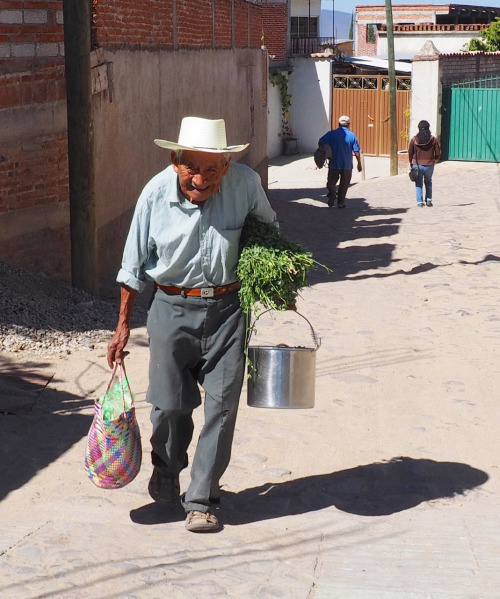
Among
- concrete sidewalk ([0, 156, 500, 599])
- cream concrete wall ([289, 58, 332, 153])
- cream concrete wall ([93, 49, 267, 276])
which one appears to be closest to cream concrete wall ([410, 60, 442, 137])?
cream concrete wall ([93, 49, 267, 276])

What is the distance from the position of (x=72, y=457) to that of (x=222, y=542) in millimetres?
1540

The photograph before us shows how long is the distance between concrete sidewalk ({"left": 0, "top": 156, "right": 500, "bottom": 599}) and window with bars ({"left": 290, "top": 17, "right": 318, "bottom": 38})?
1512 inches

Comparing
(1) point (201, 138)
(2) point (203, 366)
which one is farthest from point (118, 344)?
(1) point (201, 138)

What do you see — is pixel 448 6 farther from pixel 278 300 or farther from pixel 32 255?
pixel 278 300

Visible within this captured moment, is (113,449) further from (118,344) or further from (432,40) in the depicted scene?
(432,40)

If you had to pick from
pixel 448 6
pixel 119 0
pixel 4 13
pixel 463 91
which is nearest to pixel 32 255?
pixel 4 13

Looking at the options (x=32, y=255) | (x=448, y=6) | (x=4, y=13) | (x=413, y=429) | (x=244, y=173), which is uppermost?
(x=448, y=6)

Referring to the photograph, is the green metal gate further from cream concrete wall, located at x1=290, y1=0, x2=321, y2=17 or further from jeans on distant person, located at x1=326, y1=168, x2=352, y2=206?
cream concrete wall, located at x1=290, y1=0, x2=321, y2=17

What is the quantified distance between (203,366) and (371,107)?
1199 inches

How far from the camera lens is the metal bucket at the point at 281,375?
15.8 ft

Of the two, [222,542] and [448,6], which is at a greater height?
[448,6]

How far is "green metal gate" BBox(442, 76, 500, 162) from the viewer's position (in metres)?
27.0

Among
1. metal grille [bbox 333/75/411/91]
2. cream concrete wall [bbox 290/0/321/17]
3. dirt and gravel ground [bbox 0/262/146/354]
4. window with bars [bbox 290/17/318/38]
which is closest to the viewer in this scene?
dirt and gravel ground [bbox 0/262/146/354]

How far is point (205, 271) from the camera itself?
4676 mm
